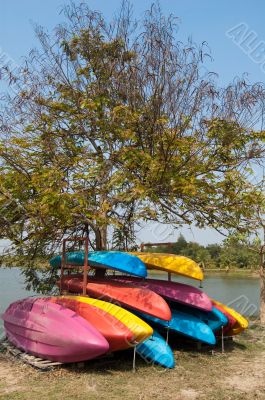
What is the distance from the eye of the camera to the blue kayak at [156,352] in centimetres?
598

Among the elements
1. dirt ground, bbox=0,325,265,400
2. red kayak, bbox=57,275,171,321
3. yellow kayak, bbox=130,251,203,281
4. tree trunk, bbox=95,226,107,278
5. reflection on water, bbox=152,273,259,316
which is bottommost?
reflection on water, bbox=152,273,259,316

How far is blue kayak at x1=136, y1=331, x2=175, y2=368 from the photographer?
5984mm

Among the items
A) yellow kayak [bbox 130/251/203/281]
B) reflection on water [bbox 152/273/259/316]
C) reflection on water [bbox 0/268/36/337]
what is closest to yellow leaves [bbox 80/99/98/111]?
yellow kayak [bbox 130/251/203/281]

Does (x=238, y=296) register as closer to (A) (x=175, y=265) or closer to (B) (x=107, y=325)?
(A) (x=175, y=265)

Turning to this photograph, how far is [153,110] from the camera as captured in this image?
7625mm

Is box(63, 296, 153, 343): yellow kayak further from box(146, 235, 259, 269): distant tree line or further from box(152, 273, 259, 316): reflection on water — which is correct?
box(146, 235, 259, 269): distant tree line

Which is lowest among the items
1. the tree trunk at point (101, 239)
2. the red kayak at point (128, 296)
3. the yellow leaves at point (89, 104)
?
the red kayak at point (128, 296)

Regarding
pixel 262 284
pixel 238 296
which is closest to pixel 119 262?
pixel 262 284

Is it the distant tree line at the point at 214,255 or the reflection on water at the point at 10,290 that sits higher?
the distant tree line at the point at 214,255

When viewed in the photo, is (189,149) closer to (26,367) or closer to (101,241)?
(101,241)

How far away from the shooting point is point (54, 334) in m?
6.00

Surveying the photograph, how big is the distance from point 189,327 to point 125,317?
4.38 feet

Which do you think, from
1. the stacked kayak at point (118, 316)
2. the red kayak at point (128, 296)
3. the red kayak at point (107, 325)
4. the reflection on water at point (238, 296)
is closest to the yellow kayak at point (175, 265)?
the stacked kayak at point (118, 316)

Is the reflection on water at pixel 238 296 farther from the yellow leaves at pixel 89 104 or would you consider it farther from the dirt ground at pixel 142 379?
the yellow leaves at pixel 89 104
